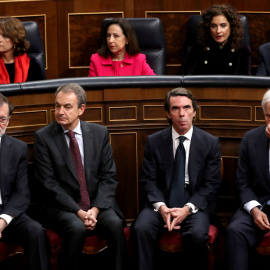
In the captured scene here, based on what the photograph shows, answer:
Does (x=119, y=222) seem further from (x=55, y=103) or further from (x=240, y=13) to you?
(x=240, y=13)

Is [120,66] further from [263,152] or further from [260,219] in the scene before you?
[260,219]

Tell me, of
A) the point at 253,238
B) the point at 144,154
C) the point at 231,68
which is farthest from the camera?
the point at 231,68

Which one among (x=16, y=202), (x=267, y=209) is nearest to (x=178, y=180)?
(x=267, y=209)

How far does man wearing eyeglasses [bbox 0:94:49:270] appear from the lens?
8.28 ft

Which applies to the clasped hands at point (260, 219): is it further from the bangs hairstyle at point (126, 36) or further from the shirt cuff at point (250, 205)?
the bangs hairstyle at point (126, 36)

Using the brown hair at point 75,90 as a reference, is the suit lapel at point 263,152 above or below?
below

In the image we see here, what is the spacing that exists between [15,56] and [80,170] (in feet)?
3.01

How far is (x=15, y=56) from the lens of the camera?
335 centimetres

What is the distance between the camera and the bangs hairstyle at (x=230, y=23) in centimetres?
344

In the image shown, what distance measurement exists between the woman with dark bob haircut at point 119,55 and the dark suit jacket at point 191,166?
Answer: 768 millimetres

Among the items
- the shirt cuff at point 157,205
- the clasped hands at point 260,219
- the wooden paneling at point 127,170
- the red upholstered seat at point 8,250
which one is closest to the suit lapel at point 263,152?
the clasped hands at point 260,219

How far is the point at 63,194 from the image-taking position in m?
2.62

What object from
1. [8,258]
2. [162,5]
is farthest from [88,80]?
[162,5]

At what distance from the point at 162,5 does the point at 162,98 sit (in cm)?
107
